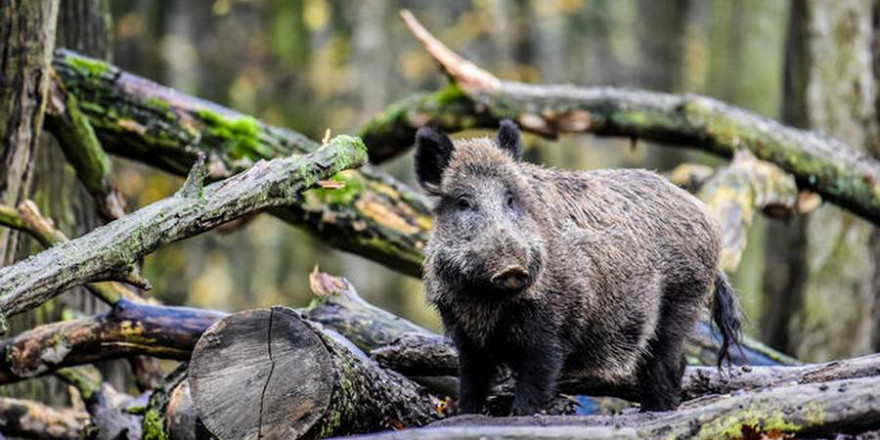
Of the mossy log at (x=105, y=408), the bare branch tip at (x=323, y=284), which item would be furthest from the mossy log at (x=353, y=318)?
the mossy log at (x=105, y=408)

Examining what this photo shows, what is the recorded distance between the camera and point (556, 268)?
5930 millimetres

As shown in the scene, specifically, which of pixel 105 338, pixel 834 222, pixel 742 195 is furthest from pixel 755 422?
pixel 834 222

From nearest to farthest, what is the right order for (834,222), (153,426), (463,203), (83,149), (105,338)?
1. (463,203)
2. (153,426)
3. (105,338)
4. (83,149)
5. (834,222)

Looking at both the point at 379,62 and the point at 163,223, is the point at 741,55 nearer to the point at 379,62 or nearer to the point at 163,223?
the point at 379,62

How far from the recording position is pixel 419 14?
2078 centimetres

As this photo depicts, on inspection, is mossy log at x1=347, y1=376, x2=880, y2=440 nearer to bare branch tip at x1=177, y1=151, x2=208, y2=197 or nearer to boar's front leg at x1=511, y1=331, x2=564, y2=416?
boar's front leg at x1=511, y1=331, x2=564, y2=416

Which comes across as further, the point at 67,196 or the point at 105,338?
the point at 67,196

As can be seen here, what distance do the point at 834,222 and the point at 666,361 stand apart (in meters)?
6.03

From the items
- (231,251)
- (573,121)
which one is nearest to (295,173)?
(573,121)

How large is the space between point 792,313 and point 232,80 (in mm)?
10485

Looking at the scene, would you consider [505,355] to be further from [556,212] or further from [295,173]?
[295,173]

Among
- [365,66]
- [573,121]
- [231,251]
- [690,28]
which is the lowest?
[231,251]

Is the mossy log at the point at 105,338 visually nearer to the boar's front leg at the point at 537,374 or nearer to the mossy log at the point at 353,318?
the mossy log at the point at 353,318

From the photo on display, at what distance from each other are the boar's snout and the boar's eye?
0.52 meters
